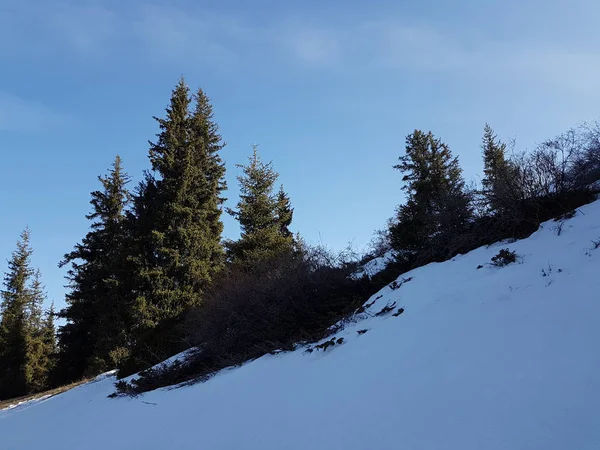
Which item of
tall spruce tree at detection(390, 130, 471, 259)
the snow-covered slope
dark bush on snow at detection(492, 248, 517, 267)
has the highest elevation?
tall spruce tree at detection(390, 130, 471, 259)

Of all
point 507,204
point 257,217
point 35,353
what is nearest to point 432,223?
point 507,204

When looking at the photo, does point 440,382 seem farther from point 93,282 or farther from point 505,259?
point 93,282

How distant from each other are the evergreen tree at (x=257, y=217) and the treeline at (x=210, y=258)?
0.08 m

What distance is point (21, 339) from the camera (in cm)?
3219

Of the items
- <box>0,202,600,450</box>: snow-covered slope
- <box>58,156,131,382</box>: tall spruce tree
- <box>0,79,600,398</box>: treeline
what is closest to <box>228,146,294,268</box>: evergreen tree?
<box>0,79,600,398</box>: treeline

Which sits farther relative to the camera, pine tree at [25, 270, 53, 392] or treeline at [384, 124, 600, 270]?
pine tree at [25, 270, 53, 392]

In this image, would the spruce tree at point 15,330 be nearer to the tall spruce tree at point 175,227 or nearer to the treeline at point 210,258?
the treeline at point 210,258

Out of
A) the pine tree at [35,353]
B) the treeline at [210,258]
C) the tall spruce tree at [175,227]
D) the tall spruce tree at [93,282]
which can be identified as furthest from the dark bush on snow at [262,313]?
the pine tree at [35,353]

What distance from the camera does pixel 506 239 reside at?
8.19 meters

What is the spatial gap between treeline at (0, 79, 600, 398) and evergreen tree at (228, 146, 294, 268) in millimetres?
84

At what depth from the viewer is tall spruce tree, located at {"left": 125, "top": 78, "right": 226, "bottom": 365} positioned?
20.7 m

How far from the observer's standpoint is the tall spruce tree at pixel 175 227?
20.7 metres

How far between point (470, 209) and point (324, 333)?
Answer: 5249 millimetres

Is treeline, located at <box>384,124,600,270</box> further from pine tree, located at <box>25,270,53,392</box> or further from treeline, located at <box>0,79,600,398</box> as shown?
pine tree, located at <box>25,270,53,392</box>
